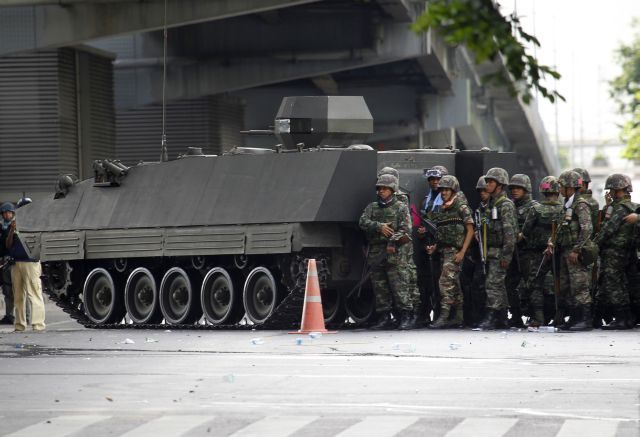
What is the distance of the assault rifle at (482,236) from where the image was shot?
20.2m

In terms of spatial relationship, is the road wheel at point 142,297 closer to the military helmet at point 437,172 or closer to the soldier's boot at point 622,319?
the military helmet at point 437,172

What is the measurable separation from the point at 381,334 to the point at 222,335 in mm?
1913

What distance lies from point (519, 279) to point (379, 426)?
1053 centimetres

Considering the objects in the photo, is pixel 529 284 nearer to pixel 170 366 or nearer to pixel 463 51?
pixel 170 366

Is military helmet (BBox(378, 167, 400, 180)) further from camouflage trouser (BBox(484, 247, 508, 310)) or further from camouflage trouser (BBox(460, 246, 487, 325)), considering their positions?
camouflage trouser (BBox(484, 247, 508, 310))

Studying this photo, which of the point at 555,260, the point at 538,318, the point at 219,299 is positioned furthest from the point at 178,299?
the point at 555,260

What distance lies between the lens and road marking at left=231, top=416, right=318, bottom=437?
999 cm

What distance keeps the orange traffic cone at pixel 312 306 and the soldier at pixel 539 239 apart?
250 cm

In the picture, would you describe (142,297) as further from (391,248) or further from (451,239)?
(451,239)

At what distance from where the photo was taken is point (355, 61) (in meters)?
41.2

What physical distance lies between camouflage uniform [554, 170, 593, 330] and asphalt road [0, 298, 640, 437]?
82 centimetres

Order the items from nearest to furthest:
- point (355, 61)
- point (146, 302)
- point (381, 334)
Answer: point (381, 334), point (146, 302), point (355, 61)

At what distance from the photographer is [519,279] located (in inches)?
811

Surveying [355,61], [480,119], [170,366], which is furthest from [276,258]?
[480,119]
